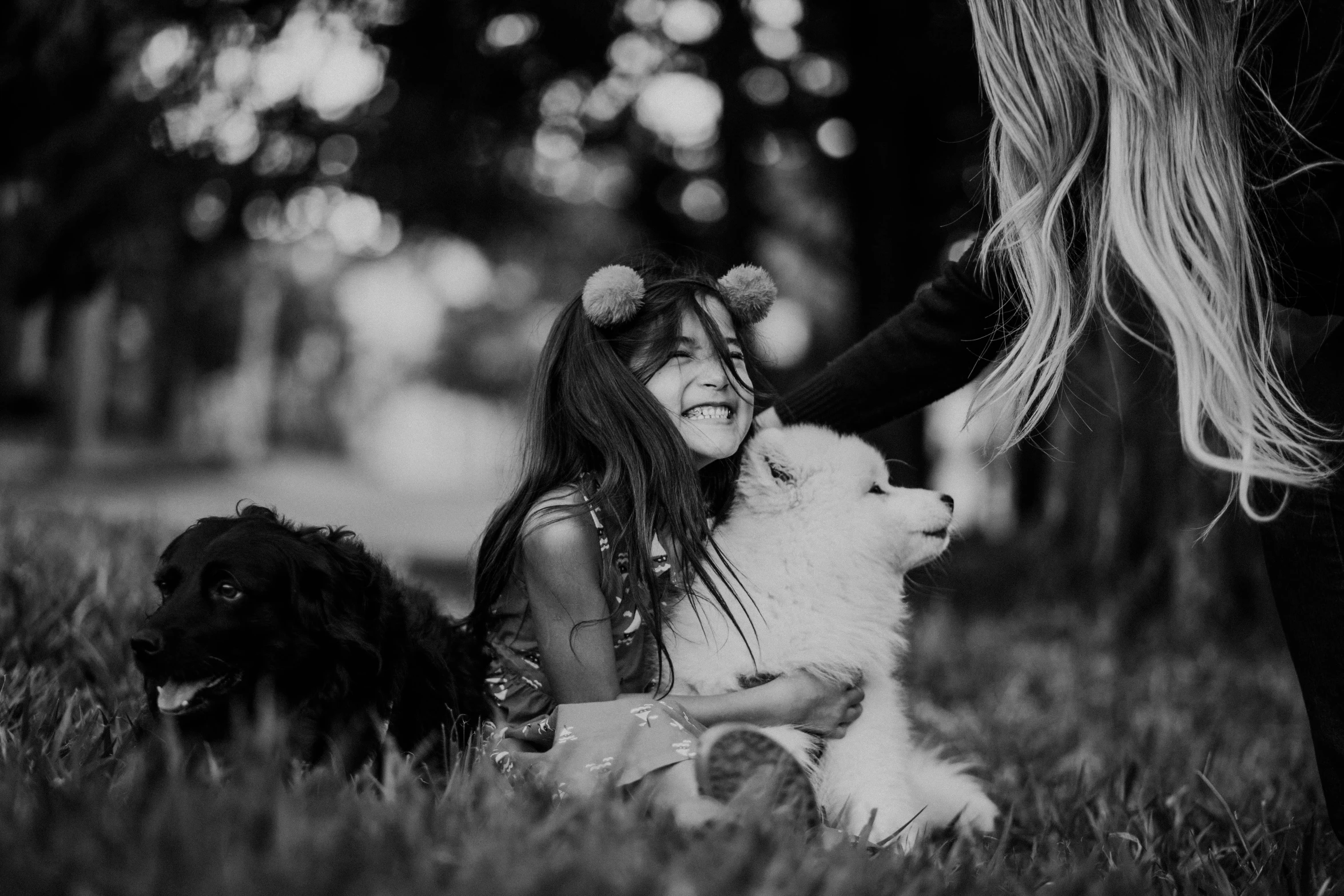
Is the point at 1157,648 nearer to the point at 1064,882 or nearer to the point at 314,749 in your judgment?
A: the point at 1064,882

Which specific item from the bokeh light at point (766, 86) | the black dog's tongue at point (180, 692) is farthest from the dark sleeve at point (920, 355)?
the bokeh light at point (766, 86)

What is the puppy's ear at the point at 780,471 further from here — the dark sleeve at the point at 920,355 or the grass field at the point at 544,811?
the grass field at the point at 544,811

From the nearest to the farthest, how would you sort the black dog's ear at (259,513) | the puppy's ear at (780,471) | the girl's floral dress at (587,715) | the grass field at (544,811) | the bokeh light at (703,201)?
the grass field at (544,811), the girl's floral dress at (587,715), the black dog's ear at (259,513), the puppy's ear at (780,471), the bokeh light at (703,201)

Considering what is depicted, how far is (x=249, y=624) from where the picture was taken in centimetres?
214

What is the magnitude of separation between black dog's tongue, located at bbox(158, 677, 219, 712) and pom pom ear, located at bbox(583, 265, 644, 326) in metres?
1.17

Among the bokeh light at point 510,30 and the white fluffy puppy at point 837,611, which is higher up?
the bokeh light at point 510,30

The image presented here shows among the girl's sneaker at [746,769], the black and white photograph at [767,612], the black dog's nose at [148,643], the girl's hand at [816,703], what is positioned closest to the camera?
the black and white photograph at [767,612]

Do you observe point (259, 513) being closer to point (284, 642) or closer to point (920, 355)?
point (284, 642)

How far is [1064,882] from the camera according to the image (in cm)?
196

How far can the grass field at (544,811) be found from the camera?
141 cm

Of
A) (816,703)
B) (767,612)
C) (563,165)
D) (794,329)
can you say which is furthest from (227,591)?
(794,329)

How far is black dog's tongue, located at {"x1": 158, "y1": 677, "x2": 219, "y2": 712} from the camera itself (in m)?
2.12

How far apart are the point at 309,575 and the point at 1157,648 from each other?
5717 mm

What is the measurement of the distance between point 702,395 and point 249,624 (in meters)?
1.15
